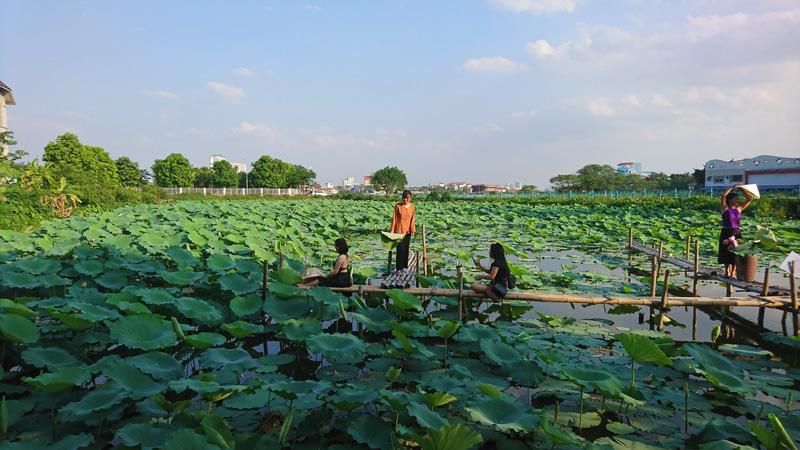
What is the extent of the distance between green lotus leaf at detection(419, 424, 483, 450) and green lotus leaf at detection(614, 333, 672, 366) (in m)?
1.54

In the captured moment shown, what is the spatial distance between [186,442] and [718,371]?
3.31 m

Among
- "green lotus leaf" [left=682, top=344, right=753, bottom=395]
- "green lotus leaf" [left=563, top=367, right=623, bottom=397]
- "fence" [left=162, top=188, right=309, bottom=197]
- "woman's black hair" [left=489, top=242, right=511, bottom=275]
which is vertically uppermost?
"fence" [left=162, top=188, right=309, bottom=197]

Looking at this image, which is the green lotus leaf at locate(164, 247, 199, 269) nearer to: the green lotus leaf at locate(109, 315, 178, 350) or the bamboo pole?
the bamboo pole

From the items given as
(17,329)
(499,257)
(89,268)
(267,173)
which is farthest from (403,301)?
(267,173)

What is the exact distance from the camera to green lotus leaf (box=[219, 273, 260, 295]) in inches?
200

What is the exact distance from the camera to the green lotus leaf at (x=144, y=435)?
2.26 m

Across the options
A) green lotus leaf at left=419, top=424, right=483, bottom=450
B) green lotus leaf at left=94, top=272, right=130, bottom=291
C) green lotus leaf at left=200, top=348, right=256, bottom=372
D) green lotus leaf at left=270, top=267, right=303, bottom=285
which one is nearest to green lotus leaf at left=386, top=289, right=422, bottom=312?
green lotus leaf at left=270, top=267, right=303, bottom=285

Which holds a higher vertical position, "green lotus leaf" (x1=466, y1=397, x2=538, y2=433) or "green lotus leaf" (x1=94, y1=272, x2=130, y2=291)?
"green lotus leaf" (x1=94, y1=272, x2=130, y2=291)

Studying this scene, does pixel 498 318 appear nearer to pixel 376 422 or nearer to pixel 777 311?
pixel 376 422

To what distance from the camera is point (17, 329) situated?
3309 millimetres

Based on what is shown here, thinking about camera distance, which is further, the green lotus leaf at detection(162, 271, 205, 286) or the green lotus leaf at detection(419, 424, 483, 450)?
the green lotus leaf at detection(162, 271, 205, 286)

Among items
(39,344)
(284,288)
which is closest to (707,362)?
(284,288)

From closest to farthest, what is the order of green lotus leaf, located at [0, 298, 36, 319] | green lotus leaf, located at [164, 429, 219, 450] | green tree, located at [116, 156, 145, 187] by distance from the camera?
1. green lotus leaf, located at [164, 429, 219, 450]
2. green lotus leaf, located at [0, 298, 36, 319]
3. green tree, located at [116, 156, 145, 187]

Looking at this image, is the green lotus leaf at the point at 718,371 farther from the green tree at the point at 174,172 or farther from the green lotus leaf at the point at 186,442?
the green tree at the point at 174,172
